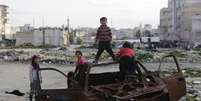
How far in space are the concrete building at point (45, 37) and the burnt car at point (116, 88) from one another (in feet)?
362

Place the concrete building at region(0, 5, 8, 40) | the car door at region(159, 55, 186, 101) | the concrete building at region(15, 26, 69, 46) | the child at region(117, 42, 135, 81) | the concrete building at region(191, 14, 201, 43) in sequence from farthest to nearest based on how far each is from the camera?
the concrete building at region(0, 5, 8, 40)
the concrete building at region(15, 26, 69, 46)
the concrete building at region(191, 14, 201, 43)
the child at region(117, 42, 135, 81)
the car door at region(159, 55, 186, 101)

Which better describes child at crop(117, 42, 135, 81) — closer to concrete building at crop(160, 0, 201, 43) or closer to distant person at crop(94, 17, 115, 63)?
distant person at crop(94, 17, 115, 63)

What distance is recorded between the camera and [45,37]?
12425 centimetres

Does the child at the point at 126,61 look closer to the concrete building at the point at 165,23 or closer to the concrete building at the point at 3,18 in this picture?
the concrete building at the point at 165,23

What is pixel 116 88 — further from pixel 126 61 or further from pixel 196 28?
pixel 196 28

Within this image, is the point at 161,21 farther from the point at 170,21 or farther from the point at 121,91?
the point at 121,91

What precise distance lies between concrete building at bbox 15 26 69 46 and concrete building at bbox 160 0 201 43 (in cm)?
2651

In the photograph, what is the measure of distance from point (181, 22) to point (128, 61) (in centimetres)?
10981

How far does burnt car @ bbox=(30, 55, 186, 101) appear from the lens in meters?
10.2

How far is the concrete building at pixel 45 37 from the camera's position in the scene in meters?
123

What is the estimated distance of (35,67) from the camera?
14750 mm

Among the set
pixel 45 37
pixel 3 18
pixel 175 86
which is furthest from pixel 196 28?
pixel 175 86

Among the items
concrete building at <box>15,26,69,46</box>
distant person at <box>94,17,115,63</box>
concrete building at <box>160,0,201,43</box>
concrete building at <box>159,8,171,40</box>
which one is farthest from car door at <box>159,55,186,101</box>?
concrete building at <box>159,8,171,40</box>

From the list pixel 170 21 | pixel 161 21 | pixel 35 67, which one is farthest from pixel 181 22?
pixel 35 67
